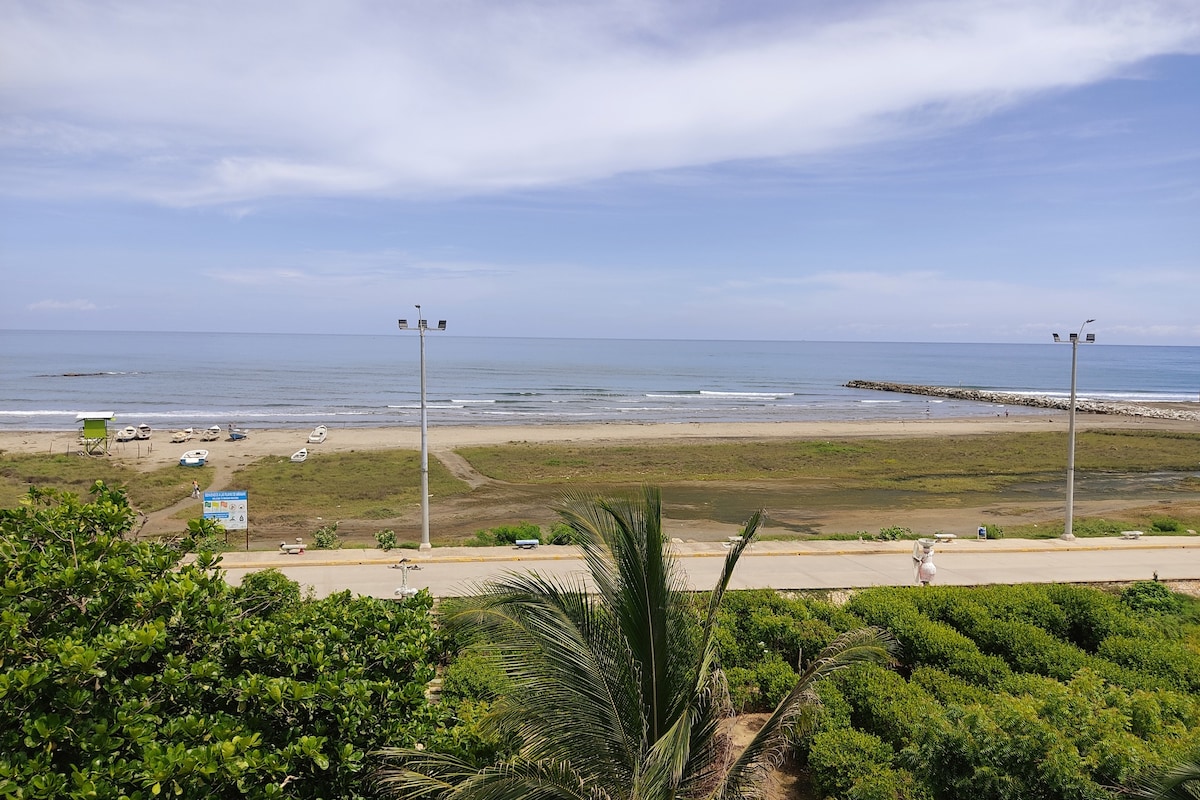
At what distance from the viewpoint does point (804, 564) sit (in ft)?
64.0

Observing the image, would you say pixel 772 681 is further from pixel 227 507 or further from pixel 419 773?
pixel 227 507

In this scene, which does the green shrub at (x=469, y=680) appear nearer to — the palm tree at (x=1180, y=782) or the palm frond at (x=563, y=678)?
the palm frond at (x=563, y=678)

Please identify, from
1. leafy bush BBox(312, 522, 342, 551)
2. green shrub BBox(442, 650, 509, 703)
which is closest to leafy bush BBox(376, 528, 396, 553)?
leafy bush BBox(312, 522, 342, 551)

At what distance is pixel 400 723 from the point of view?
21.2 feet

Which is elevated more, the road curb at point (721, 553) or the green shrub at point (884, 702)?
the green shrub at point (884, 702)

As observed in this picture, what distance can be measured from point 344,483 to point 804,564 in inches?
872

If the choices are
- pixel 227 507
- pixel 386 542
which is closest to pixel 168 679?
pixel 386 542

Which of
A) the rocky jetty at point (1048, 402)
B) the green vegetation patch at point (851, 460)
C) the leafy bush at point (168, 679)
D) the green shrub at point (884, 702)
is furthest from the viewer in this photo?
the rocky jetty at point (1048, 402)

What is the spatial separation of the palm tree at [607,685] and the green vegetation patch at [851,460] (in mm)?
29430

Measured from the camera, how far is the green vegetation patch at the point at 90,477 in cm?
3039

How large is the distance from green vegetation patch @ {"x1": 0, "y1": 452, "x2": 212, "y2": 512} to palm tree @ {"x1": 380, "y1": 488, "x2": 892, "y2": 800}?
2718 centimetres

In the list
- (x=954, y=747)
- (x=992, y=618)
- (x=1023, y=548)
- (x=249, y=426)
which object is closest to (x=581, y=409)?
(x=249, y=426)

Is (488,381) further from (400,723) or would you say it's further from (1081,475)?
(400,723)

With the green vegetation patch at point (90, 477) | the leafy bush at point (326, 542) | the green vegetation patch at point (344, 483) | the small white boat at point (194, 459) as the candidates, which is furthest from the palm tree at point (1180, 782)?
the small white boat at point (194, 459)
